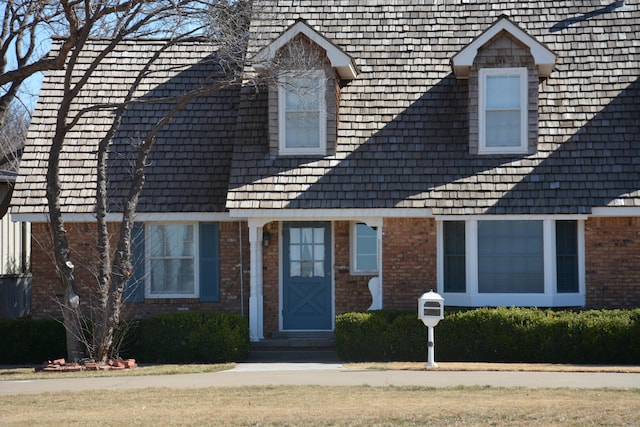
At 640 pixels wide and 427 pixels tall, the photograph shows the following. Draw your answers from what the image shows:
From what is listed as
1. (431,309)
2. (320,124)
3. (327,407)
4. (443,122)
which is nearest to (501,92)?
(443,122)

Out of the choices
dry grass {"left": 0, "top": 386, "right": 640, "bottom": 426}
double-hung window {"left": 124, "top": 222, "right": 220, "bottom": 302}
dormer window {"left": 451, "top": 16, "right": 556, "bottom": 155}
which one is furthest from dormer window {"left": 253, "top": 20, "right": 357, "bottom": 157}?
dry grass {"left": 0, "top": 386, "right": 640, "bottom": 426}

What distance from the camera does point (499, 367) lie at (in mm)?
17141

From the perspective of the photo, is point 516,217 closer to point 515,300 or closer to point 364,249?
point 515,300

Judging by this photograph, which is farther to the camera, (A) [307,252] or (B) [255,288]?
(A) [307,252]

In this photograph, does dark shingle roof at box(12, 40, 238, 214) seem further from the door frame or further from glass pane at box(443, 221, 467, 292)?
glass pane at box(443, 221, 467, 292)

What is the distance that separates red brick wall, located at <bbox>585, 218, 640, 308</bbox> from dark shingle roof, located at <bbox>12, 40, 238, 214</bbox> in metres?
6.98

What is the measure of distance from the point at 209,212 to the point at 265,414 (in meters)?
8.39

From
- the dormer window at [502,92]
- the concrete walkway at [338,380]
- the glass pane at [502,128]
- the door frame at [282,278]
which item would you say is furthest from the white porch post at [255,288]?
the glass pane at [502,128]

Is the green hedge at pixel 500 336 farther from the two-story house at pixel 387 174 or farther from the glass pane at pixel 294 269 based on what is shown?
the glass pane at pixel 294 269

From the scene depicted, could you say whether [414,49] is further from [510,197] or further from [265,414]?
[265,414]

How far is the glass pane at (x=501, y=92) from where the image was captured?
20578mm

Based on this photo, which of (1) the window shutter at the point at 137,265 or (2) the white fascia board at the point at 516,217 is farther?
(1) the window shutter at the point at 137,265

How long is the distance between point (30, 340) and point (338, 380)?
6.65m

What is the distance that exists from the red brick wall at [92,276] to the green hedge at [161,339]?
4.84 feet
